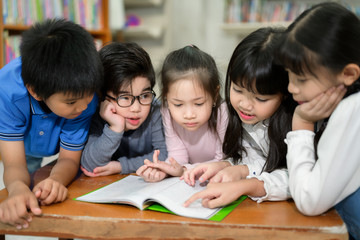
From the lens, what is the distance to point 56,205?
0.86 meters

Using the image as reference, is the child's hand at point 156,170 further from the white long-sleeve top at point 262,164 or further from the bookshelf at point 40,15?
the bookshelf at point 40,15

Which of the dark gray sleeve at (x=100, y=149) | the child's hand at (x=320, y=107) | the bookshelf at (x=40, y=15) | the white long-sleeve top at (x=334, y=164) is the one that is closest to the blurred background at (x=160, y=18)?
the bookshelf at (x=40, y=15)

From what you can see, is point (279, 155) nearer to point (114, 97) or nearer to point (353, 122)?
point (353, 122)

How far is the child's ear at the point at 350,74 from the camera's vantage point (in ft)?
→ 2.63

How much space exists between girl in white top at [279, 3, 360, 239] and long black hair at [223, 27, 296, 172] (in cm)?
12

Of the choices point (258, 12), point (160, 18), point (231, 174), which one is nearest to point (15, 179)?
point (231, 174)

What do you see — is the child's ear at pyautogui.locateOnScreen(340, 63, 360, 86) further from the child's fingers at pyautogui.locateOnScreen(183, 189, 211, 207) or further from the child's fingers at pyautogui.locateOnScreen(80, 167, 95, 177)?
the child's fingers at pyautogui.locateOnScreen(80, 167, 95, 177)

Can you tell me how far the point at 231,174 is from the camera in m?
0.97

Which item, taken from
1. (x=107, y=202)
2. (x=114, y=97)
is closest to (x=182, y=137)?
(x=114, y=97)

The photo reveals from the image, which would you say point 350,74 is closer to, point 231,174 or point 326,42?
point 326,42

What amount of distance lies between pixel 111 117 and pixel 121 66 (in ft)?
0.58

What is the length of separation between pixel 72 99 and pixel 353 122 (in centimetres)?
73

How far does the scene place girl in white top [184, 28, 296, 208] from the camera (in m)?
0.94

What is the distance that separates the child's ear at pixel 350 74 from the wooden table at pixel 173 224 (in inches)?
12.3
